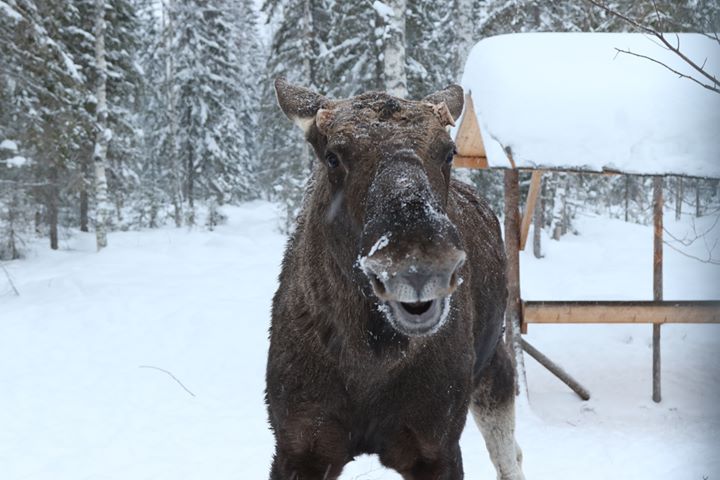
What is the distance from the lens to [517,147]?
271 inches

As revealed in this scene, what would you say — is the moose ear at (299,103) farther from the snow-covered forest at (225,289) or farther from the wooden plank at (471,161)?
the wooden plank at (471,161)

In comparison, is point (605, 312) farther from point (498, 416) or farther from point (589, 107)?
point (498, 416)

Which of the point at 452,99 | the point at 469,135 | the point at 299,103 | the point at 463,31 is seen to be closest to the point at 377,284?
the point at 299,103

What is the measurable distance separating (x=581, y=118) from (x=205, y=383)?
6196mm

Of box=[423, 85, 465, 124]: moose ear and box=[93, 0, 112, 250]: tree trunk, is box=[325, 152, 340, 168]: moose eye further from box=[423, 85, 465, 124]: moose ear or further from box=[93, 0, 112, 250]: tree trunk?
box=[93, 0, 112, 250]: tree trunk

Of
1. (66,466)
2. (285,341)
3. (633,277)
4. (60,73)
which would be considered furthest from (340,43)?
(285,341)

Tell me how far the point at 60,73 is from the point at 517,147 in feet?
33.2

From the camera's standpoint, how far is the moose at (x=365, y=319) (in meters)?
2.16

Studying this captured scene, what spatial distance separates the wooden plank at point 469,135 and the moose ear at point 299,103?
4.82 meters

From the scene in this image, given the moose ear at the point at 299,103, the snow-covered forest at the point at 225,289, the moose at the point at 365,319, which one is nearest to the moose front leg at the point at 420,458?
the moose at the point at 365,319

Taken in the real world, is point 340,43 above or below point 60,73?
A: above

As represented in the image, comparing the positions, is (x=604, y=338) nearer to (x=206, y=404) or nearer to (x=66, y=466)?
(x=206, y=404)

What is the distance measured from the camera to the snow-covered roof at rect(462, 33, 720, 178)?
663 centimetres

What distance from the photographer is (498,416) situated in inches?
188
